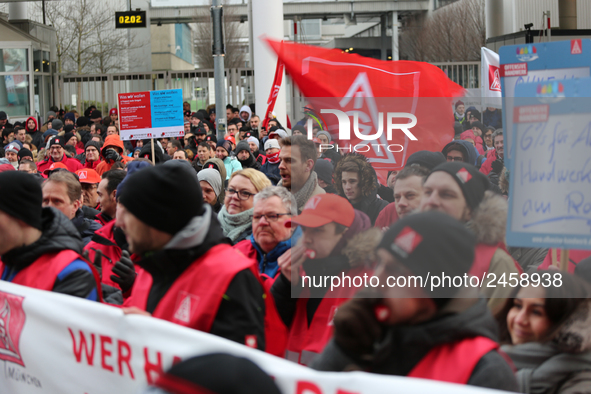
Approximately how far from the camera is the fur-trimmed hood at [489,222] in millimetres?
3047

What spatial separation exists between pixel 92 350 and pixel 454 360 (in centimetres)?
145

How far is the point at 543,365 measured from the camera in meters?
2.39

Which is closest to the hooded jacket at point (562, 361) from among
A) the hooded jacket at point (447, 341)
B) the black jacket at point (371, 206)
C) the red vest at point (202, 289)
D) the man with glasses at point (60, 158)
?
the hooded jacket at point (447, 341)

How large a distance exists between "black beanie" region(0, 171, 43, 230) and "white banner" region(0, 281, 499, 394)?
0.32 metres

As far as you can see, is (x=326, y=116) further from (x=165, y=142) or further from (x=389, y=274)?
(x=165, y=142)

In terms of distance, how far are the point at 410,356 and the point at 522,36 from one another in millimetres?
14555

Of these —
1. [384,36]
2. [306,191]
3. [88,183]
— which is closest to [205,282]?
[306,191]

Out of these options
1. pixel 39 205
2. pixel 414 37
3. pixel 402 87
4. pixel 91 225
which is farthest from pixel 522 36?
pixel 414 37

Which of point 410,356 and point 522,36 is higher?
point 522,36

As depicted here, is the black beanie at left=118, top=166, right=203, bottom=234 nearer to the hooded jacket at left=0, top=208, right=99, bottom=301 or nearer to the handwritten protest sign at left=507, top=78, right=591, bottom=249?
the hooded jacket at left=0, top=208, right=99, bottom=301

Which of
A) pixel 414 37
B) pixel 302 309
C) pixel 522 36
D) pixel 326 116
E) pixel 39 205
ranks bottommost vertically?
pixel 302 309

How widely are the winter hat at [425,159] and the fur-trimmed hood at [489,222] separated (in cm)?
102

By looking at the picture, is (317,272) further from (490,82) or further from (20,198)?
(490,82)

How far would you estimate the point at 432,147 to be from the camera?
175 inches
